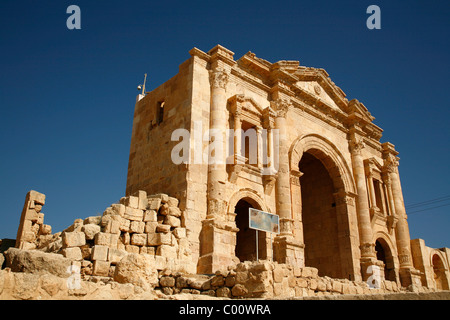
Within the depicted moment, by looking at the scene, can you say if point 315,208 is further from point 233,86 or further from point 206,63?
point 206,63

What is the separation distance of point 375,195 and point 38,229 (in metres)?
16.1

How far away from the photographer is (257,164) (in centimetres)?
1451

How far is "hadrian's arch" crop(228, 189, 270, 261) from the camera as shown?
13673 mm

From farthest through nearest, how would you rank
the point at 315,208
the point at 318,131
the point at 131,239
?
1. the point at 315,208
2. the point at 318,131
3. the point at 131,239

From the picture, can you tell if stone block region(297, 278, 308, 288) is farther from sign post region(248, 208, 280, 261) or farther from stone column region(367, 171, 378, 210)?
stone column region(367, 171, 378, 210)

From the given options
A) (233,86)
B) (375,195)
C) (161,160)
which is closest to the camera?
(161,160)

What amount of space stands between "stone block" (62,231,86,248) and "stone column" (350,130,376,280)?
466 inches

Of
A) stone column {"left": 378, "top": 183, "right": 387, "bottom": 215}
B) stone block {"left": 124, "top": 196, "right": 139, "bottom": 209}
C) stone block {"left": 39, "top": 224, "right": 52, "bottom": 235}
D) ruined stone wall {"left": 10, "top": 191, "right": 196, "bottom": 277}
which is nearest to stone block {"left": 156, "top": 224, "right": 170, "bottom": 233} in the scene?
ruined stone wall {"left": 10, "top": 191, "right": 196, "bottom": 277}

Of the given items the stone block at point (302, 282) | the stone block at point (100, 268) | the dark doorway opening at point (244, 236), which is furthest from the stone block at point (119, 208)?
the dark doorway opening at point (244, 236)

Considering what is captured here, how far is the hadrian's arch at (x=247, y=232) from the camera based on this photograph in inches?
538

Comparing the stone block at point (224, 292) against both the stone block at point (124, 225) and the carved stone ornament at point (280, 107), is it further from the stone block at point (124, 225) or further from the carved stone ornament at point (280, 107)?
the carved stone ornament at point (280, 107)

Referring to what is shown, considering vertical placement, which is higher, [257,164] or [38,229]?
[257,164]
